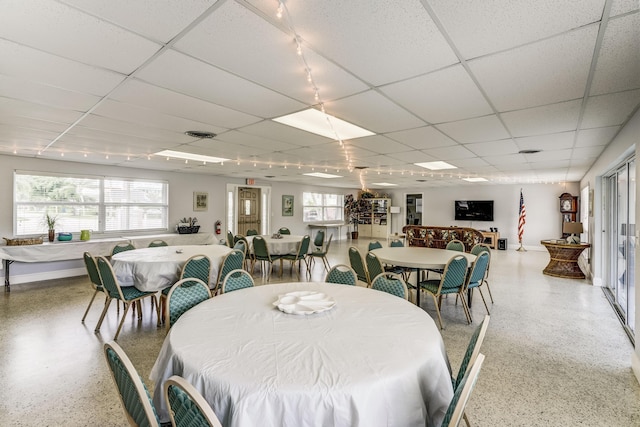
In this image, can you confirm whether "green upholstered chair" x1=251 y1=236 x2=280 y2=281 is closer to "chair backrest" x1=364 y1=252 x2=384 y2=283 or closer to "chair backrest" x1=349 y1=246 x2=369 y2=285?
"chair backrest" x1=349 y1=246 x2=369 y2=285

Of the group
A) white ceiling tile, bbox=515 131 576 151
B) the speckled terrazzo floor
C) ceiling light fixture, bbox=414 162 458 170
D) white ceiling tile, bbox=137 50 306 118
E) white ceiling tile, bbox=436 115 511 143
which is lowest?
the speckled terrazzo floor

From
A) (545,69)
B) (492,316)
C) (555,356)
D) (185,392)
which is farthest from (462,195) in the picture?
(185,392)

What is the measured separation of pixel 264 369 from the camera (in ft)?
4.23

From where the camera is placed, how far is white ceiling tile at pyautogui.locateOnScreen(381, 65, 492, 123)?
217 cm

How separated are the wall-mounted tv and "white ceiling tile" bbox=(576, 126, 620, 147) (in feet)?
23.6

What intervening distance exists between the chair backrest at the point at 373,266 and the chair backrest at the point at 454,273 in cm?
73

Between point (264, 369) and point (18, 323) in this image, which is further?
point (18, 323)

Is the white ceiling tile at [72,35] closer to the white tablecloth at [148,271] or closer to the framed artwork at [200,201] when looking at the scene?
the white tablecloth at [148,271]

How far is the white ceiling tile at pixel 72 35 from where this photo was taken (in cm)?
145

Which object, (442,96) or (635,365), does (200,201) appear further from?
(635,365)

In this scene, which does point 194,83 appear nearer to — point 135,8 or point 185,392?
point 135,8

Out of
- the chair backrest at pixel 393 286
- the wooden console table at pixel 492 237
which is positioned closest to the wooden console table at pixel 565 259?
the wooden console table at pixel 492 237

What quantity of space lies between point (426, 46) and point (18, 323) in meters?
5.07

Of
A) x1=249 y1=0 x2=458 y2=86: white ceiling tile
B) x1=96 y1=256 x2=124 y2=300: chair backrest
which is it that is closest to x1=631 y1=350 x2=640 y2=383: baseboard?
x1=249 y1=0 x2=458 y2=86: white ceiling tile
